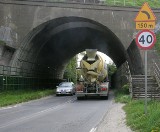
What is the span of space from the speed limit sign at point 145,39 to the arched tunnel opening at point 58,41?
69.9 feet

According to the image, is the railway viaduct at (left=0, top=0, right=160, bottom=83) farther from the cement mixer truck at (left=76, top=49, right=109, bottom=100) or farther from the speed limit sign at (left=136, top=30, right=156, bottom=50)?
the speed limit sign at (left=136, top=30, right=156, bottom=50)

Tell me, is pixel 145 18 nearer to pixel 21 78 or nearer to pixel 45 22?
pixel 45 22

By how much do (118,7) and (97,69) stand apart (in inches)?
286

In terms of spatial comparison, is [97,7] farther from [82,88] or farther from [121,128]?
[121,128]

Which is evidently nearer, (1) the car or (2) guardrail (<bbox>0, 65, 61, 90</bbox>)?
(2) guardrail (<bbox>0, 65, 61, 90</bbox>)

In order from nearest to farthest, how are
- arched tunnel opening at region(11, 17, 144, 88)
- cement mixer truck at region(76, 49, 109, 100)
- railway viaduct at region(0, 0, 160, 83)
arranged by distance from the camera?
cement mixer truck at region(76, 49, 109, 100), railway viaduct at region(0, 0, 160, 83), arched tunnel opening at region(11, 17, 144, 88)

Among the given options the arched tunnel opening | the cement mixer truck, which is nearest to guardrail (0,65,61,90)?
the arched tunnel opening

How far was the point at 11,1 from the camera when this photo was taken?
113 ft

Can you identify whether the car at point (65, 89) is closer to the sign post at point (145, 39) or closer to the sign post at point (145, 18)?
the sign post at point (145, 39)

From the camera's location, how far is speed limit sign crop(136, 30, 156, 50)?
1305 cm

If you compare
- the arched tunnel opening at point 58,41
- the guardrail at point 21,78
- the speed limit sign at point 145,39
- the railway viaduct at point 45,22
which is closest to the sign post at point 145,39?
the speed limit sign at point 145,39

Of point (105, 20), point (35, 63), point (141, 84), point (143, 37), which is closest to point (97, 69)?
point (141, 84)

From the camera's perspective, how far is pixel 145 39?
13117 millimetres

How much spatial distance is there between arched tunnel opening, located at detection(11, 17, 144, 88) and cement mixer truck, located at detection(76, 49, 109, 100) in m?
5.51
